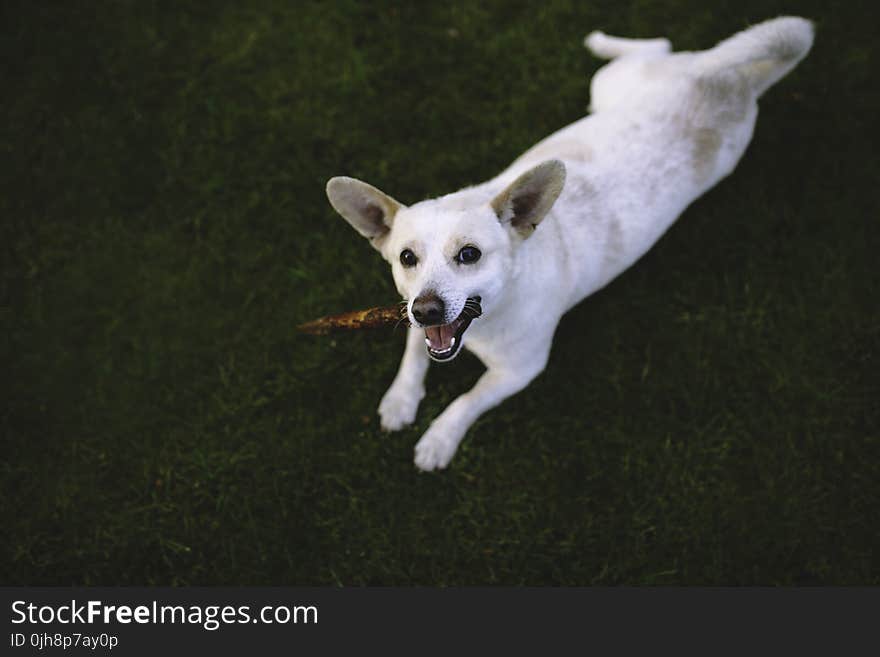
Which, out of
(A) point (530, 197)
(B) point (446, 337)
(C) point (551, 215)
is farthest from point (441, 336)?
(C) point (551, 215)

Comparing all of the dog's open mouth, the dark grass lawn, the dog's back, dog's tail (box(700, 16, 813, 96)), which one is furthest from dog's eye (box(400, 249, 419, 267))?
dog's tail (box(700, 16, 813, 96))

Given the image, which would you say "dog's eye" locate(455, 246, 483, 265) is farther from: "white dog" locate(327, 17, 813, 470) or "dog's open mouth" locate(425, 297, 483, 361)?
"dog's open mouth" locate(425, 297, 483, 361)

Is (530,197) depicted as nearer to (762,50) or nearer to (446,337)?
(446,337)

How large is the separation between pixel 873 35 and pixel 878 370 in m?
2.57

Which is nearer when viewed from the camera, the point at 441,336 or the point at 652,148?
the point at 441,336

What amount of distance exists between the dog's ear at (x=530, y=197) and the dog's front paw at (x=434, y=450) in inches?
58.3

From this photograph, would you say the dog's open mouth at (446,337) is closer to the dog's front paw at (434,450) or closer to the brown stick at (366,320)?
the brown stick at (366,320)

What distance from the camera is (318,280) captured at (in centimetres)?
452

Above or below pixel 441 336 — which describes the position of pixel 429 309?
above

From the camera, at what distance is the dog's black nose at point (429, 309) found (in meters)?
2.70

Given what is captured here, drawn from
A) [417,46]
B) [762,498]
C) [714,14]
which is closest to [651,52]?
[714,14]

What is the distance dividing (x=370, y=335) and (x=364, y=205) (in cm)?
147

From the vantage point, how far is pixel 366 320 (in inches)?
137

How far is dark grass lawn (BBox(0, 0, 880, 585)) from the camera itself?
402 cm
